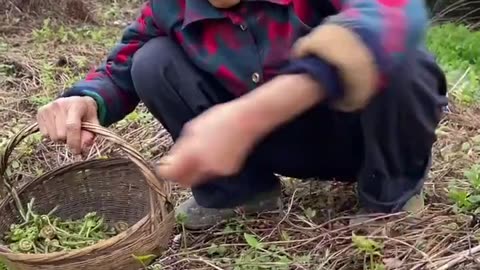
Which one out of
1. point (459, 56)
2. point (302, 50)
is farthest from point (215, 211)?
point (459, 56)

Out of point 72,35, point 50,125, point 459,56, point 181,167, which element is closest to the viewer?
point 181,167

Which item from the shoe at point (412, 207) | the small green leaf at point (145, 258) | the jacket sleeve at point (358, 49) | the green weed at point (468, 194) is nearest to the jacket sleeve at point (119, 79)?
the small green leaf at point (145, 258)

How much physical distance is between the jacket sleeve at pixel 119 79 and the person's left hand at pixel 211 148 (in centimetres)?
81

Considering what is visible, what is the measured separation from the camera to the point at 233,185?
6.18 feet

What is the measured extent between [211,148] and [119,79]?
36.1 inches

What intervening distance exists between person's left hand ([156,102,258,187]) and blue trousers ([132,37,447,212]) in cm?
65

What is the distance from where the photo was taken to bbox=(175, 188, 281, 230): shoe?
6.20 ft

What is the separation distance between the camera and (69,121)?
164cm

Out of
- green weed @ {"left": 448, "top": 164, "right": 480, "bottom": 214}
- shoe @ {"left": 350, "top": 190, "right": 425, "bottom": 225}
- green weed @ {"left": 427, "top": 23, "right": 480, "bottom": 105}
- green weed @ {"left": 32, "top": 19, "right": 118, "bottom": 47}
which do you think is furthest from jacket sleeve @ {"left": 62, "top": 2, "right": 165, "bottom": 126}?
green weed @ {"left": 32, "top": 19, "right": 118, "bottom": 47}

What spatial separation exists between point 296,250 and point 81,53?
1970 mm

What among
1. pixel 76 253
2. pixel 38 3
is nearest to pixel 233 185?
pixel 76 253

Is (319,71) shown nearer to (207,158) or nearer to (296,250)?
(207,158)

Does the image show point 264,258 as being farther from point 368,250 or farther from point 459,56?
point 459,56

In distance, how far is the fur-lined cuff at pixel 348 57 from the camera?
3.44ft
